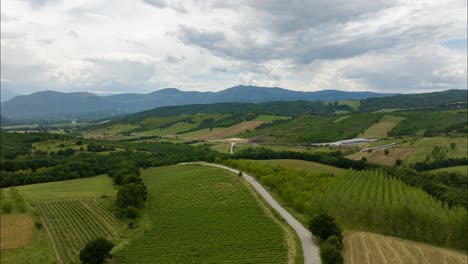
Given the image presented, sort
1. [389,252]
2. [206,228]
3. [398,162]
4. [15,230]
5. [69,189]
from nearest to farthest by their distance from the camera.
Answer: [389,252] < [15,230] < [206,228] < [69,189] < [398,162]

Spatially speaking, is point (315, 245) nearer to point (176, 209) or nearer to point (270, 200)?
point (270, 200)

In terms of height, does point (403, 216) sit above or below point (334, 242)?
below

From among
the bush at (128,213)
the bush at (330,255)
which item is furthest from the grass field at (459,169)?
the bush at (128,213)

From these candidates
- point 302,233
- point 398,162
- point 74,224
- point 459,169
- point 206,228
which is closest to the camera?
point 302,233

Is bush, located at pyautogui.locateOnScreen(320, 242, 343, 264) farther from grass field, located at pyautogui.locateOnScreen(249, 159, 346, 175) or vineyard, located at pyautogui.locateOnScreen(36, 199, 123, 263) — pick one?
grass field, located at pyautogui.locateOnScreen(249, 159, 346, 175)

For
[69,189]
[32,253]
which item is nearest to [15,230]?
[32,253]

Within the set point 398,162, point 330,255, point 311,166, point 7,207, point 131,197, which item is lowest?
point 398,162

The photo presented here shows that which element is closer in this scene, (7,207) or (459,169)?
(7,207)

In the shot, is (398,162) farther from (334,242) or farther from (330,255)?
(330,255)
